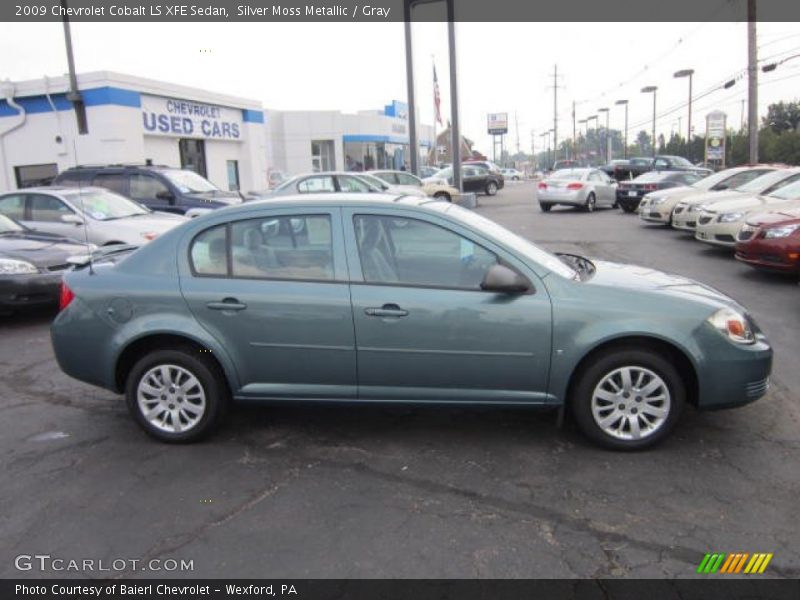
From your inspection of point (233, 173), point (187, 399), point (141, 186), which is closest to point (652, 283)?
point (187, 399)

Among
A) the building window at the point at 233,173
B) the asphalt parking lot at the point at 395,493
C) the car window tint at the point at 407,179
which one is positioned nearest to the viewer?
the asphalt parking lot at the point at 395,493

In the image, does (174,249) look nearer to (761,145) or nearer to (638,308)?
(638,308)

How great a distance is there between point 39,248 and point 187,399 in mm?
5054

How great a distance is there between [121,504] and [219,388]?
95cm

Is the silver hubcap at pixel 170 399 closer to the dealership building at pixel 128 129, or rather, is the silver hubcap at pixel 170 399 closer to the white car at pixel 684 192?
the white car at pixel 684 192

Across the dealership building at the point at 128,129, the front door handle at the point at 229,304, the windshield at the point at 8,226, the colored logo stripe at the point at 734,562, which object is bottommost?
the colored logo stripe at the point at 734,562

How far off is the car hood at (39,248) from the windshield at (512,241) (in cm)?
558

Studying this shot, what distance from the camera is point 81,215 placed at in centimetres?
1020

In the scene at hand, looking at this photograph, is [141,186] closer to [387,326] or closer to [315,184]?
[315,184]

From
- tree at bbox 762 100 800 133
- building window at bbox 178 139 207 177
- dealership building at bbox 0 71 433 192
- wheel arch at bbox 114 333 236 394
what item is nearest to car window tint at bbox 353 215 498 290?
wheel arch at bbox 114 333 236 394

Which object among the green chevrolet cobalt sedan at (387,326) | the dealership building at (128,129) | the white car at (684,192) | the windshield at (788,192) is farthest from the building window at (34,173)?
the windshield at (788,192)

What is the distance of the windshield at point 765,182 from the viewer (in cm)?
1255

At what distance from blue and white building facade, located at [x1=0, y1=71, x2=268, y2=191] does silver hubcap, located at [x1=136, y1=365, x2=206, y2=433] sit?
1801 cm

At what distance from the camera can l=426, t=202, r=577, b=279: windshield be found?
14.1ft
